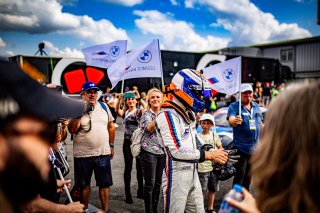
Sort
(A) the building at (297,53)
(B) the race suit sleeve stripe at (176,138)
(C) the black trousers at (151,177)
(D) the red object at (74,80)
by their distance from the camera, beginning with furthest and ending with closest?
(A) the building at (297,53), (D) the red object at (74,80), (C) the black trousers at (151,177), (B) the race suit sleeve stripe at (176,138)

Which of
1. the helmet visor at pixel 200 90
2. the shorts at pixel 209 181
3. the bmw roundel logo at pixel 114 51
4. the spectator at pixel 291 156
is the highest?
the bmw roundel logo at pixel 114 51

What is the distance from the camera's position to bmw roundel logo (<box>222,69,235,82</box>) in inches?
236

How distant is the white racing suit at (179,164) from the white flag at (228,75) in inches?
122

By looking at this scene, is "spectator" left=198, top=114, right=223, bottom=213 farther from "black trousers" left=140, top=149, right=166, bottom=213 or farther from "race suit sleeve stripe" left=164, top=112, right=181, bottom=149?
"race suit sleeve stripe" left=164, top=112, right=181, bottom=149

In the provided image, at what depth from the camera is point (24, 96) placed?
3.32 ft

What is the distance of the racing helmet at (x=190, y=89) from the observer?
312 cm

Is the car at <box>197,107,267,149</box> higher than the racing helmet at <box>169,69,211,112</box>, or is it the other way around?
the racing helmet at <box>169,69,211,112</box>

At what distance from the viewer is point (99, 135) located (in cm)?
454

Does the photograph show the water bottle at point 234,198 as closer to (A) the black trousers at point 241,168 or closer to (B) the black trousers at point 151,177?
(B) the black trousers at point 151,177

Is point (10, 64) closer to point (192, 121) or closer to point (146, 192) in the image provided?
point (192, 121)

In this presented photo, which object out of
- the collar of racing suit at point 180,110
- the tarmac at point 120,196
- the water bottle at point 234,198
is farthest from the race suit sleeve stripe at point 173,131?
the tarmac at point 120,196

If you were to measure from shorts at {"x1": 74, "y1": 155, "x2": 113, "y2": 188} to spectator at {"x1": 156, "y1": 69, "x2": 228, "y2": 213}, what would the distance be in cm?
169

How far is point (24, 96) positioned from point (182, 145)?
206 cm

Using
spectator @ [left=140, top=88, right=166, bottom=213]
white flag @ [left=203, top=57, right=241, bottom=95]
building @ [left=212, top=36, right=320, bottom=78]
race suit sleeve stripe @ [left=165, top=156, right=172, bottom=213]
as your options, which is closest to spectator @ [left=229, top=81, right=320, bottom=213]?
race suit sleeve stripe @ [left=165, top=156, right=172, bottom=213]
